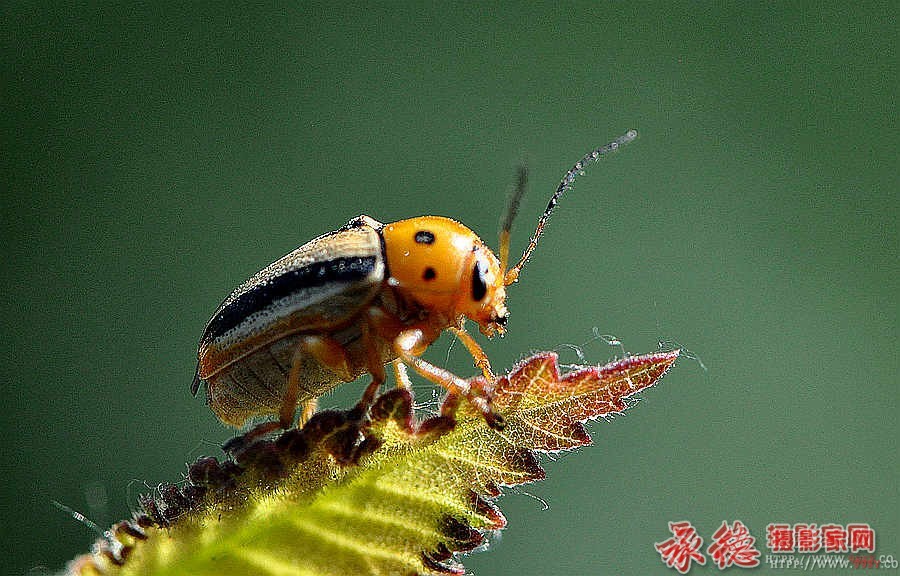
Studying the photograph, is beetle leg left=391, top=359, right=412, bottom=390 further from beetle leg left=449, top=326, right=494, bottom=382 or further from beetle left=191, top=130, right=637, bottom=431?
beetle leg left=449, top=326, right=494, bottom=382

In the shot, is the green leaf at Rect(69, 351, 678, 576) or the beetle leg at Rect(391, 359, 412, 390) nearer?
the green leaf at Rect(69, 351, 678, 576)

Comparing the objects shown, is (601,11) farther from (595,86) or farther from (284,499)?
(284,499)

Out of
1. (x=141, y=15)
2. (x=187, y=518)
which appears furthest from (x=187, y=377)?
(x=187, y=518)

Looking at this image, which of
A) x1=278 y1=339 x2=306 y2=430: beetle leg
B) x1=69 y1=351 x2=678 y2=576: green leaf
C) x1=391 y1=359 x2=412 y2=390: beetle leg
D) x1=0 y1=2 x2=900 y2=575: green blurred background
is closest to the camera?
x1=69 y1=351 x2=678 y2=576: green leaf

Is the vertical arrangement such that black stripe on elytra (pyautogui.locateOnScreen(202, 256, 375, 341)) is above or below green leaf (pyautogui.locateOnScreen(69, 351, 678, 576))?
above

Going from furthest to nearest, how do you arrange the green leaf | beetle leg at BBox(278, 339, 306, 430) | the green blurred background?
the green blurred background, beetle leg at BBox(278, 339, 306, 430), the green leaf

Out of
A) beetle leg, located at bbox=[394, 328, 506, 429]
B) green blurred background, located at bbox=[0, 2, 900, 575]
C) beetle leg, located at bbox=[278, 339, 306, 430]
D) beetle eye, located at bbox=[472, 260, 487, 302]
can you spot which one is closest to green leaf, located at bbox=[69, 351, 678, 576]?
beetle leg, located at bbox=[394, 328, 506, 429]

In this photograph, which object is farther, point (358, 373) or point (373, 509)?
point (358, 373)

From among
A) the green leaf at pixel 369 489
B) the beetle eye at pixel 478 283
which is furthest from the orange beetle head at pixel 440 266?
the green leaf at pixel 369 489
